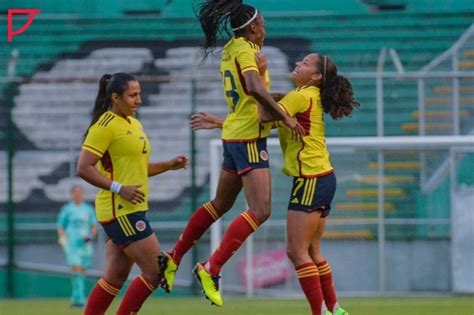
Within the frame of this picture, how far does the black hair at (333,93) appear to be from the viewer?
947cm

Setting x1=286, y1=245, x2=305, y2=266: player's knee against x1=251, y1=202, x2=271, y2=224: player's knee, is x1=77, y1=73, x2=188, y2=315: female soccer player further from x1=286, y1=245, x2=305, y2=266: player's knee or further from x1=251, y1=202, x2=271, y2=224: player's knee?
x1=286, y1=245, x2=305, y2=266: player's knee

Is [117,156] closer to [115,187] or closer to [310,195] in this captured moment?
[115,187]

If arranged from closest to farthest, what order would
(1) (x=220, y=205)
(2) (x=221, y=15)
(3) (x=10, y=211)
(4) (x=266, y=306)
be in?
(2) (x=221, y=15), (1) (x=220, y=205), (4) (x=266, y=306), (3) (x=10, y=211)

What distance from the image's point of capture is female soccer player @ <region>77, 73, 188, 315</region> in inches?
348

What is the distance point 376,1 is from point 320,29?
1.27 meters

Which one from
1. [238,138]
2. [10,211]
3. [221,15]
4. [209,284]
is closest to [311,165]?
[238,138]

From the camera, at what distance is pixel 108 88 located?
9.08 metres

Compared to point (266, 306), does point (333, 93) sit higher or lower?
higher

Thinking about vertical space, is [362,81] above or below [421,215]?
above

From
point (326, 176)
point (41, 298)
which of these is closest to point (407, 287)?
point (41, 298)

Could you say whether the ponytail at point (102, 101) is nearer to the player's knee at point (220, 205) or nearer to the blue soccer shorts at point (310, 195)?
the player's knee at point (220, 205)

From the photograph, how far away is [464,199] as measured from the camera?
16.7 metres

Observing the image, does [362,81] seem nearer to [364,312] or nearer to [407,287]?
[407,287]

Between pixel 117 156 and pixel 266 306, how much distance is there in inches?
242
